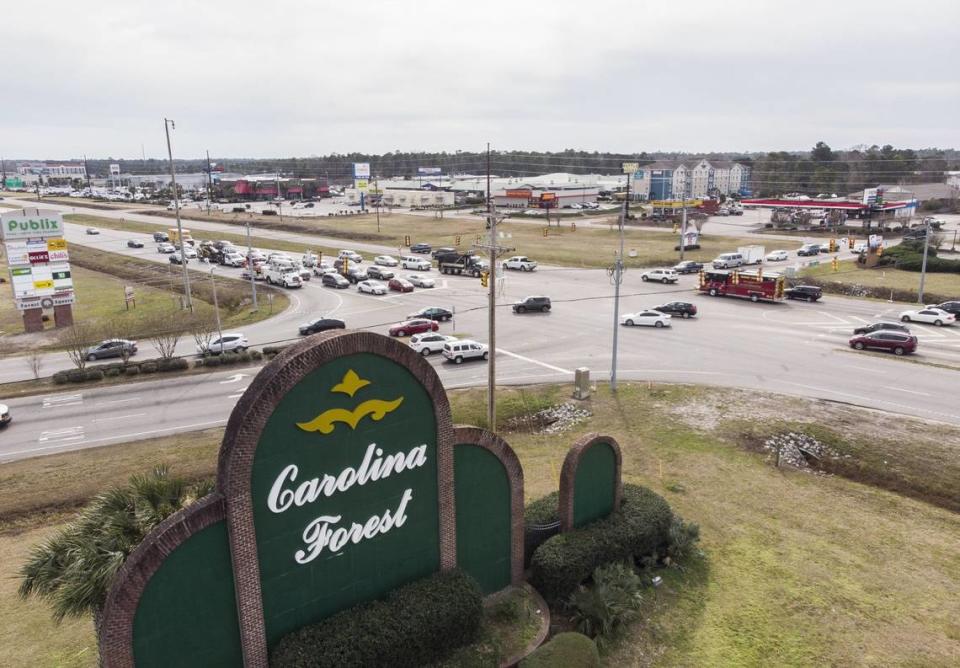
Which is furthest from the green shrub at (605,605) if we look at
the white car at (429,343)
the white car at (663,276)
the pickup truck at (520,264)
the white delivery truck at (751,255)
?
the white delivery truck at (751,255)

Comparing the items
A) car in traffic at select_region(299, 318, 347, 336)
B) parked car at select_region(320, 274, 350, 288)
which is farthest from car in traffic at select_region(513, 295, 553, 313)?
parked car at select_region(320, 274, 350, 288)

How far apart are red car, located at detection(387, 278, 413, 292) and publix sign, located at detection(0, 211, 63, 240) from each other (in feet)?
93.7

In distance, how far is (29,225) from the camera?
50.0 meters

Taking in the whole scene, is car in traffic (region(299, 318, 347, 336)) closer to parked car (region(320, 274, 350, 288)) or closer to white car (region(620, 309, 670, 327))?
parked car (region(320, 274, 350, 288))

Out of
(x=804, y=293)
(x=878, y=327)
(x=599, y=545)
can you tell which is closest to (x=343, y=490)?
(x=599, y=545)

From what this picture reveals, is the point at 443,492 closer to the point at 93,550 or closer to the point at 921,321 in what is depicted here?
the point at 93,550

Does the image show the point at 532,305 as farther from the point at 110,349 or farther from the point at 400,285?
the point at 110,349

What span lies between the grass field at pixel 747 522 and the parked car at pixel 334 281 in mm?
36005

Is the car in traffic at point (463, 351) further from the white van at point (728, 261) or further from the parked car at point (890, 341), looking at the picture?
the white van at point (728, 261)

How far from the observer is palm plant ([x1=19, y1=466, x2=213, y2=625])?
12.4 metres

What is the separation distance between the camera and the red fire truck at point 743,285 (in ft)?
181

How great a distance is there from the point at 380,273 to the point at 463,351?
3163 cm

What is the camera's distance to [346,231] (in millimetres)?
110188

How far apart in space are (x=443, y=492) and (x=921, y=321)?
47562 millimetres
